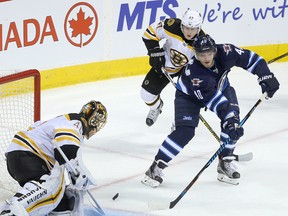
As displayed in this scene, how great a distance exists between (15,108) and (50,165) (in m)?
1.30

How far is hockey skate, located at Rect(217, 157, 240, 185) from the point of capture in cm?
450

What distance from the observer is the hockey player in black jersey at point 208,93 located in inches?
164

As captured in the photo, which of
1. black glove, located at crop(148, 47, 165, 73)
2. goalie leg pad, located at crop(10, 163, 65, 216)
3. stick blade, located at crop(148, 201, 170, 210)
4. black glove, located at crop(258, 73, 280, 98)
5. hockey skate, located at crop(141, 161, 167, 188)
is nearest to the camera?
goalie leg pad, located at crop(10, 163, 65, 216)

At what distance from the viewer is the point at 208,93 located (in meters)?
4.16

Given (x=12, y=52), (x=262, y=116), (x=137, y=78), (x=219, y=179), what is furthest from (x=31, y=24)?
(x=219, y=179)

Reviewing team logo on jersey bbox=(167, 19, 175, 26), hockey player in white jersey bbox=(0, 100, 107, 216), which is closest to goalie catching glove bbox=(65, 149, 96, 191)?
hockey player in white jersey bbox=(0, 100, 107, 216)

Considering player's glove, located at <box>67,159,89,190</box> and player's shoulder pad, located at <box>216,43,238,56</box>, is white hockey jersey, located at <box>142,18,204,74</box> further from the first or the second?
player's glove, located at <box>67,159,89,190</box>

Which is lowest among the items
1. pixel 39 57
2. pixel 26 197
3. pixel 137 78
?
pixel 137 78

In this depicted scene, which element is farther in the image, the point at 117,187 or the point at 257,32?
the point at 257,32

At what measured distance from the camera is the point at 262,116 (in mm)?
6078

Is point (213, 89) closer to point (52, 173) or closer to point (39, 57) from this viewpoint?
point (52, 173)

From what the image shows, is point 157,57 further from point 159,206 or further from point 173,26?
point 159,206

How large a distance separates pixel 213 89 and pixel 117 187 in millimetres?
788

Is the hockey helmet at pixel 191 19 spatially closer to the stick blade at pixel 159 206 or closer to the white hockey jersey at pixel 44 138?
the stick blade at pixel 159 206
